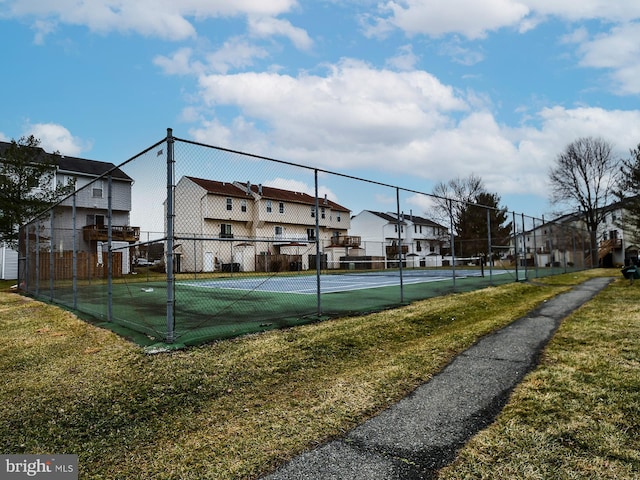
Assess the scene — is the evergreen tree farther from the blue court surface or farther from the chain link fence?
the blue court surface

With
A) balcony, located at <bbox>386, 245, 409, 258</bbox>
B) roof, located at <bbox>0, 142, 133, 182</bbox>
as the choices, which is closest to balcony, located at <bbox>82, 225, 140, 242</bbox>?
roof, located at <bbox>0, 142, 133, 182</bbox>

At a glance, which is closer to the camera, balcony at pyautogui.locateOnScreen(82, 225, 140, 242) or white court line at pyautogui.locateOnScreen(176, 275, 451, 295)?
balcony at pyautogui.locateOnScreen(82, 225, 140, 242)

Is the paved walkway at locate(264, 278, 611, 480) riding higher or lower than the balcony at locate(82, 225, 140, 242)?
lower

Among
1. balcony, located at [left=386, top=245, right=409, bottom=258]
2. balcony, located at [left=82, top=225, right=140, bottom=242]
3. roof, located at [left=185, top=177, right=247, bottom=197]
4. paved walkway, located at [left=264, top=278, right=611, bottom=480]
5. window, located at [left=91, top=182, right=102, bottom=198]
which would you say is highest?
window, located at [left=91, top=182, right=102, bottom=198]

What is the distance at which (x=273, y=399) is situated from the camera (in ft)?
10.9

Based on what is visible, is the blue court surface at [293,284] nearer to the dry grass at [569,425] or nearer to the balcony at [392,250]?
the dry grass at [569,425]

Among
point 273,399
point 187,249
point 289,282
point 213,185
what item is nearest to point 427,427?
point 273,399

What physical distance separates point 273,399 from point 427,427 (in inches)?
50.5

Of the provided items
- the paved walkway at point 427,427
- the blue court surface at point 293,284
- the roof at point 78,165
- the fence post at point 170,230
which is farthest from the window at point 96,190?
the roof at point 78,165

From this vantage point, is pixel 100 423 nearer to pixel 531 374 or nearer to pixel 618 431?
pixel 618 431

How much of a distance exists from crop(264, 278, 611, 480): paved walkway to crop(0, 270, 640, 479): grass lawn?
0.38 ft

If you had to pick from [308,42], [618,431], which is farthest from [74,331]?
[308,42]

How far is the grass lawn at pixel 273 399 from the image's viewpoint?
2.32 meters

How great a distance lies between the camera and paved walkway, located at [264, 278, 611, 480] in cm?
221
